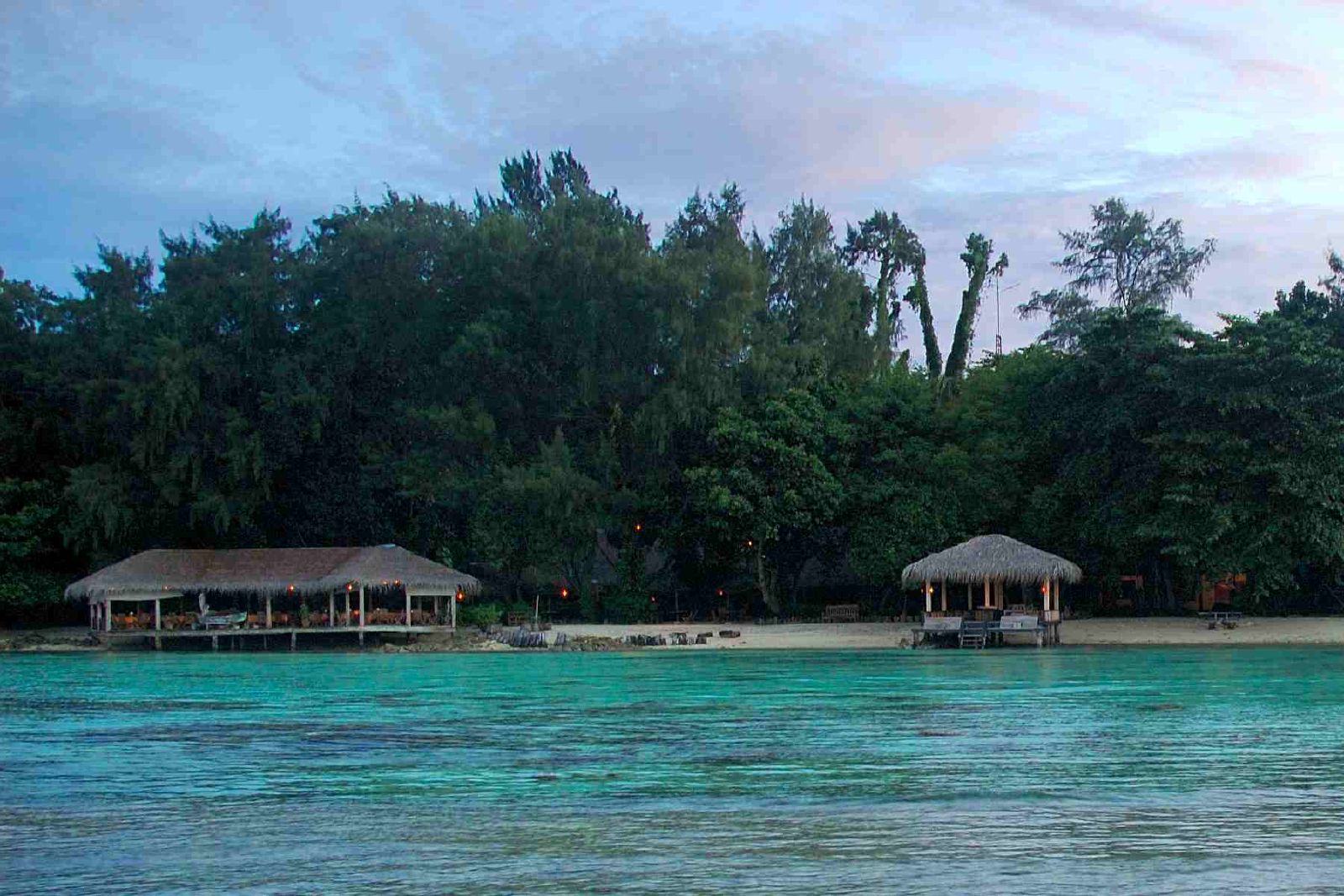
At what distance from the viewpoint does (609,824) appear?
1228 centimetres

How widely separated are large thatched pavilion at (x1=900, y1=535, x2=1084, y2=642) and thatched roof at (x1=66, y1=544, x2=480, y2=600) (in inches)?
465

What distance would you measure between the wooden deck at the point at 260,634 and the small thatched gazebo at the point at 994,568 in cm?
1228

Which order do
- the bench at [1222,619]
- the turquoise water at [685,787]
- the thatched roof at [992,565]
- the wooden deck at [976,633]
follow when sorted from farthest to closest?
the bench at [1222,619], the wooden deck at [976,633], the thatched roof at [992,565], the turquoise water at [685,787]

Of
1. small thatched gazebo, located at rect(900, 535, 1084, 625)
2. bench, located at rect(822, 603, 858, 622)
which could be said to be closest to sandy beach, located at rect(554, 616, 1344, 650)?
bench, located at rect(822, 603, 858, 622)

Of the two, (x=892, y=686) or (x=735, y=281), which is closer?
(x=892, y=686)

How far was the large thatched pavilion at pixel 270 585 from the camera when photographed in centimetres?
3912

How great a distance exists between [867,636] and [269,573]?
1507 centimetres

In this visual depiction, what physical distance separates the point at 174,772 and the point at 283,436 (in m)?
26.6

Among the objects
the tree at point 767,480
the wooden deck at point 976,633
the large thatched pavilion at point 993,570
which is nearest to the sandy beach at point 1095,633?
the wooden deck at point 976,633

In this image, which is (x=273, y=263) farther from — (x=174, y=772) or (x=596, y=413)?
(x=174, y=772)

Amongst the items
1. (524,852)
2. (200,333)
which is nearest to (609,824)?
(524,852)

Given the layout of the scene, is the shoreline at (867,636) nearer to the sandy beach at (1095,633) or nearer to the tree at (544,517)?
the sandy beach at (1095,633)

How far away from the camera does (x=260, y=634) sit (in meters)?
39.9

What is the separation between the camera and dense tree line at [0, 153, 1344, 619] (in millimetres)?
36125
